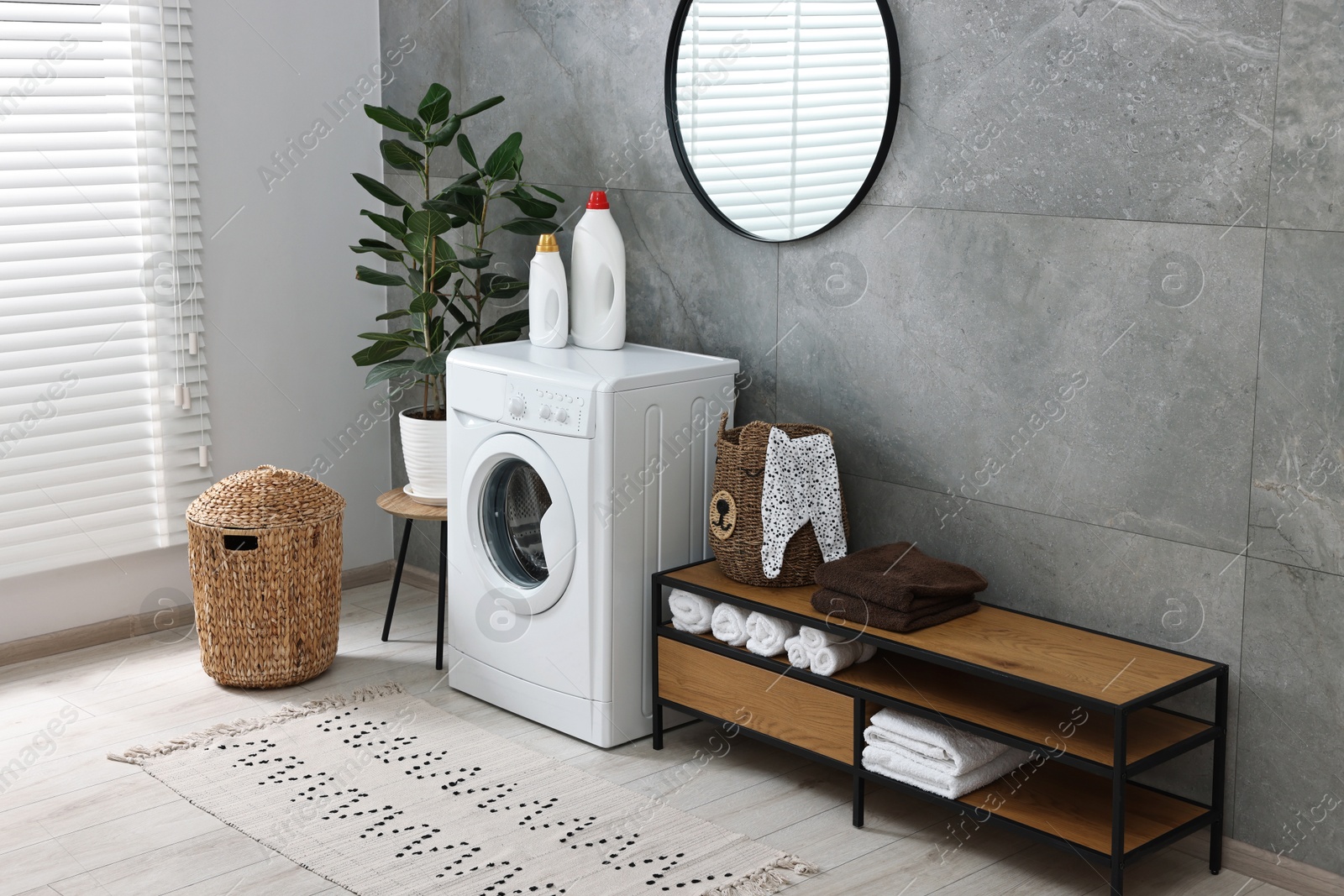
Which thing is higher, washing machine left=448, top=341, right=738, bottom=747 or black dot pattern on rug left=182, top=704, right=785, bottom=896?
washing machine left=448, top=341, right=738, bottom=747

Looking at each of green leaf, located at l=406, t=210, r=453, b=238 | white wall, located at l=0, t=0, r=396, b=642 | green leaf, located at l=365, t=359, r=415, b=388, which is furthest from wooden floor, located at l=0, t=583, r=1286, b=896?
green leaf, located at l=406, t=210, r=453, b=238

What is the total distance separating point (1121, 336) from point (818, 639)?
791 mm

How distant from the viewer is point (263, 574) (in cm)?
314

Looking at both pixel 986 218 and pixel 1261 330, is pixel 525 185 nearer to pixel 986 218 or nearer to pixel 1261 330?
pixel 986 218

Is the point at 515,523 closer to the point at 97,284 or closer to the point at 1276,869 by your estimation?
the point at 97,284

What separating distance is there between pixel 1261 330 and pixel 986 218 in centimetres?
57

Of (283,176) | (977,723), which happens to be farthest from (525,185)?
(977,723)

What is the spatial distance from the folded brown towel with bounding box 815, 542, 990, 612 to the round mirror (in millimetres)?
741

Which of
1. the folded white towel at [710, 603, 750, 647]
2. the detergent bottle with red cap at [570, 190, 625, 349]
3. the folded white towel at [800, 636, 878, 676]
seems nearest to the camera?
the folded white towel at [800, 636, 878, 676]

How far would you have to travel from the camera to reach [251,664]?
10.5ft

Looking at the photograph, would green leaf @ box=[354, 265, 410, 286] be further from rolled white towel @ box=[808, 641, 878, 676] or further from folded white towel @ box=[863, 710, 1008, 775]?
folded white towel @ box=[863, 710, 1008, 775]

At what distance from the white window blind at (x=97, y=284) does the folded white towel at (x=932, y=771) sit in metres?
2.13

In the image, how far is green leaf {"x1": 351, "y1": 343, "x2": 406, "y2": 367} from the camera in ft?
11.4

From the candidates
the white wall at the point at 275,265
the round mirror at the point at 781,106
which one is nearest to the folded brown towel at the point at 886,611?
the round mirror at the point at 781,106
